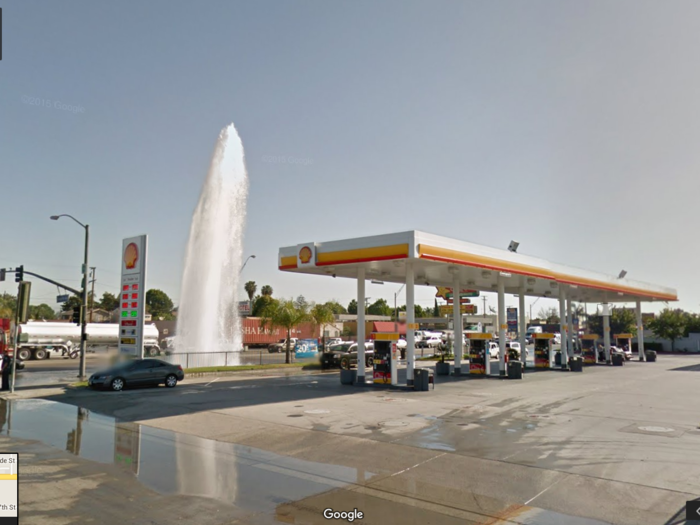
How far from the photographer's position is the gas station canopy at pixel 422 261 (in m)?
21.1

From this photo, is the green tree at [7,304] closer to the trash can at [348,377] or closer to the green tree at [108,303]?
the green tree at [108,303]

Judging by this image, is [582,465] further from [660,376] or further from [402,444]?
[660,376]

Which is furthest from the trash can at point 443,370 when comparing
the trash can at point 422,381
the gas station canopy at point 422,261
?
the trash can at point 422,381

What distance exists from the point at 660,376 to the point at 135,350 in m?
28.5

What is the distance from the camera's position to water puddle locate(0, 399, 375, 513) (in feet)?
26.8

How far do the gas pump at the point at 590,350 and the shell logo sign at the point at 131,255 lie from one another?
34.7 metres

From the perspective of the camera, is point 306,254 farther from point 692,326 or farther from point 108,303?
point 108,303

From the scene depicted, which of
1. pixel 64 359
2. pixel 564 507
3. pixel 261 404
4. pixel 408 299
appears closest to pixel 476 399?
pixel 408 299

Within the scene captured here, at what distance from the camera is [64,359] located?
149ft

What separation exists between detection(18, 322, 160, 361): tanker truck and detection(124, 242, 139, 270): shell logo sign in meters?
17.9

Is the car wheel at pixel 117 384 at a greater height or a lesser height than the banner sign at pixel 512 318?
lesser

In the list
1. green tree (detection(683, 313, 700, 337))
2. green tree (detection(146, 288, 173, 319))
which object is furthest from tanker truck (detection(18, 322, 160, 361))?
green tree (detection(146, 288, 173, 319))

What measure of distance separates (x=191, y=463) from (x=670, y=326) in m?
72.2

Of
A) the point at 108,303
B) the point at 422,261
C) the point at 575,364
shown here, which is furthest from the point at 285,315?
the point at 108,303
